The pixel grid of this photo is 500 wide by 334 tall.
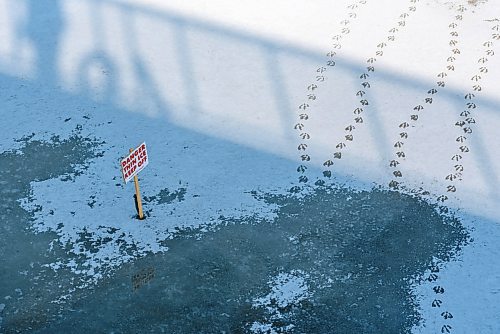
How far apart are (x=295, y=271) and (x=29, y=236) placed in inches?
135

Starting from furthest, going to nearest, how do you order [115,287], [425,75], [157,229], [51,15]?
[51,15] → [425,75] → [157,229] → [115,287]

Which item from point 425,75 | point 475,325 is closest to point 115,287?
point 475,325

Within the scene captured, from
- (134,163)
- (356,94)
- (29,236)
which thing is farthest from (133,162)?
(356,94)

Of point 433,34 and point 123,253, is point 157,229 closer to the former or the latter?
point 123,253

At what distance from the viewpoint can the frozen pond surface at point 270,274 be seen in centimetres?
768

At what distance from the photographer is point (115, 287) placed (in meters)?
8.08

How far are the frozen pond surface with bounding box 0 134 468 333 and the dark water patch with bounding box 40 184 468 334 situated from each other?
1 cm

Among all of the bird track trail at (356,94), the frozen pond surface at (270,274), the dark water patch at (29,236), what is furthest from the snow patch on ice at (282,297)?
the dark water patch at (29,236)

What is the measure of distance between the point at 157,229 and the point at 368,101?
400 cm

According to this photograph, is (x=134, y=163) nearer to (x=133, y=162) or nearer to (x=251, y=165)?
(x=133, y=162)

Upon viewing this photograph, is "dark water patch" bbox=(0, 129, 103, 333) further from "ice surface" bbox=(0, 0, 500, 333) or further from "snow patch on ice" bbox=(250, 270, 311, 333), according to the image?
"snow patch on ice" bbox=(250, 270, 311, 333)

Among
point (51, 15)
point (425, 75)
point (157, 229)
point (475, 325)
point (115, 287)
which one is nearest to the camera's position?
point (475, 325)

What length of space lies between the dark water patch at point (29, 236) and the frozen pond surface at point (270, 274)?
2 cm

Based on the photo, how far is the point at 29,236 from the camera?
8.74 meters
